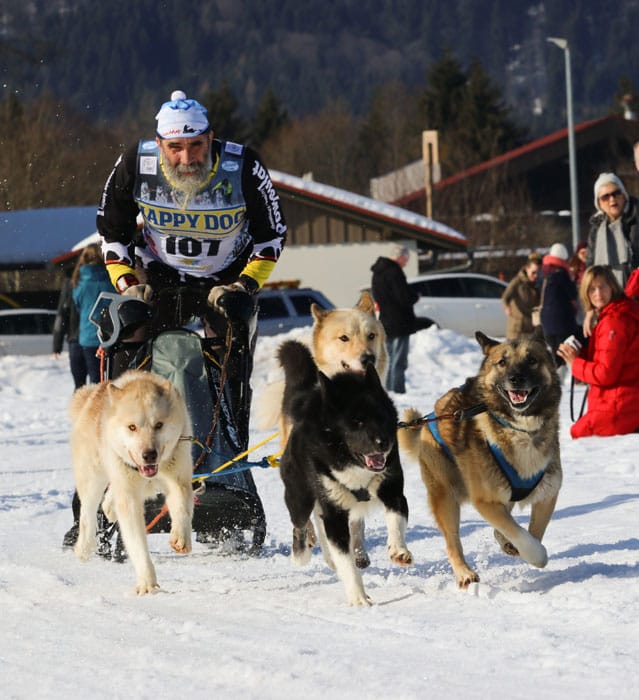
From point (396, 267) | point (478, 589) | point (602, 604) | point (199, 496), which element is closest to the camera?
point (602, 604)

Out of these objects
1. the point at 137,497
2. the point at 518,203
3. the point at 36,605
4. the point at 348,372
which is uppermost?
the point at 518,203

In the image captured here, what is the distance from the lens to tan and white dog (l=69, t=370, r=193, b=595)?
420cm

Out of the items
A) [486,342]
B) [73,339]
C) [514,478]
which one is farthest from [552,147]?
[514,478]

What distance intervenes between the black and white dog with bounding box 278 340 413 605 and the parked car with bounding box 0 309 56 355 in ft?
47.0

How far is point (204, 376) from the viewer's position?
485 centimetres

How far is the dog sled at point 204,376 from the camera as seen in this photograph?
4.77 metres

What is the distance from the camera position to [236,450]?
193 inches

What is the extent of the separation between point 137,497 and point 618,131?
32621 mm

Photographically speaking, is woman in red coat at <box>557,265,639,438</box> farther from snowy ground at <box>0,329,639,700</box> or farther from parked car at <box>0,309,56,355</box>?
parked car at <box>0,309,56,355</box>

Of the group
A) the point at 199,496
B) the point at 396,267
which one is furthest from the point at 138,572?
the point at 396,267

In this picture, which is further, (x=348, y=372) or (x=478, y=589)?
(x=348, y=372)

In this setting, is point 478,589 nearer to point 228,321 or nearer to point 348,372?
point 348,372

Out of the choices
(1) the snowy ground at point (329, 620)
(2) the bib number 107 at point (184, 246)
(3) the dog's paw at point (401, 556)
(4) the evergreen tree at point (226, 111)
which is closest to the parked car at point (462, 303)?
(1) the snowy ground at point (329, 620)

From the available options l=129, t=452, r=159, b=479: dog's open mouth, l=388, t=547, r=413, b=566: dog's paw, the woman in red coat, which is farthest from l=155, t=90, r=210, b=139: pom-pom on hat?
the woman in red coat
